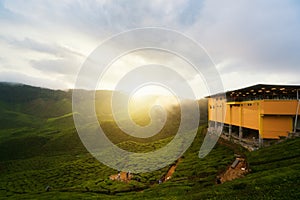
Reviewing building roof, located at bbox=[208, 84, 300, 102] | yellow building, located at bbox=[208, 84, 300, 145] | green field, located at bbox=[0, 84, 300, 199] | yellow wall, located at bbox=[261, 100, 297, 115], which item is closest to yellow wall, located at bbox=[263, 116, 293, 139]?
yellow building, located at bbox=[208, 84, 300, 145]

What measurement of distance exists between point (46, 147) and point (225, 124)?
87764mm

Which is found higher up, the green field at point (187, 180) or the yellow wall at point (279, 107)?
the yellow wall at point (279, 107)

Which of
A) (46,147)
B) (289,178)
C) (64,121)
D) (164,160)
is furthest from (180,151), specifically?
(64,121)

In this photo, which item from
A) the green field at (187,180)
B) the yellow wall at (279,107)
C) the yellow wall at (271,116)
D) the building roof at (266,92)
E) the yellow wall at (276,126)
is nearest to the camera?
the green field at (187,180)

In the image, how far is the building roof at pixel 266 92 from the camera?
3250 centimetres

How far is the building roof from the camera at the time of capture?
32500 mm

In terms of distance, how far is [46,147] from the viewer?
353ft

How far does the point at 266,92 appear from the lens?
37.9 meters

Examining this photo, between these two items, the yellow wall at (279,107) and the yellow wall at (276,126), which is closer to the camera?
the yellow wall at (279,107)

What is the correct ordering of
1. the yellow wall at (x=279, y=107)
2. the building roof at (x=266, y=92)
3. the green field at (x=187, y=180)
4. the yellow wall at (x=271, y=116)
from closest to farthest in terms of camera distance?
the green field at (x=187, y=180), the building roof at (x=266, y=92), the yellow wall at (x=279, y=107), the yellow wall at (x=271, y=116)

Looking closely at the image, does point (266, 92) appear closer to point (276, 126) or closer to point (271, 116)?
point (271, 116)

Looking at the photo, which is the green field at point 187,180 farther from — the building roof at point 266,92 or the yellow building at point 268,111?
the building roof at point 266,92

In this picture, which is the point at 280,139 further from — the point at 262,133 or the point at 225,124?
the point at 225,124

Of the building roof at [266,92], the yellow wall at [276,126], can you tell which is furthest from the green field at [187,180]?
the building roof at [266,92]
